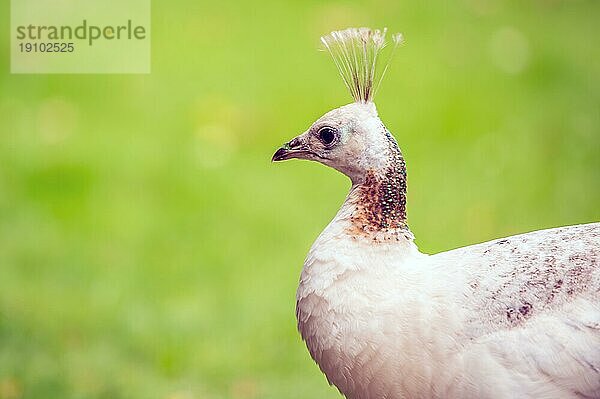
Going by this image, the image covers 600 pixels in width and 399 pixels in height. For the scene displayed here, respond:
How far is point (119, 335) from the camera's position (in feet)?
9.32

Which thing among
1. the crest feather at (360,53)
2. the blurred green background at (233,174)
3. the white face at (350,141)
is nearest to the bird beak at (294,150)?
the white face at (350,141)

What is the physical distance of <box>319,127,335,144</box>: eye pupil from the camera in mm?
1628

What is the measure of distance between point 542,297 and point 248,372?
1.39 metres

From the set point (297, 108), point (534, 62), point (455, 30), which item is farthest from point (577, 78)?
point (297, 108)

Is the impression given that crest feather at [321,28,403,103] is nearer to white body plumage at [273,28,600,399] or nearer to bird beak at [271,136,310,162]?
white body plumage at [273,28,600,399]

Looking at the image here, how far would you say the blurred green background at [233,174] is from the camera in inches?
110

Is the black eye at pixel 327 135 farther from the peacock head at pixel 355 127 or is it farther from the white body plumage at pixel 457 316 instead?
the white body plumage at pixel 457 316

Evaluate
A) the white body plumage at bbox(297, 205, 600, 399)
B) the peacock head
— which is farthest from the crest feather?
the white body plumage at bbox(297, 205, 600, 399)

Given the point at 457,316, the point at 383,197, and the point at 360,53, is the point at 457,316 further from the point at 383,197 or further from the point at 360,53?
the point at 360,53

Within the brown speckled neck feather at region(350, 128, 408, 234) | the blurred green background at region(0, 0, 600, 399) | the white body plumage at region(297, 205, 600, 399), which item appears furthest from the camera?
the blurred green background at region(0, 0, 600, 399)

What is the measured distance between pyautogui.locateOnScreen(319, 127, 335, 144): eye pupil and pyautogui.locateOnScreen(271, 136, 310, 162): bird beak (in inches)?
1.5

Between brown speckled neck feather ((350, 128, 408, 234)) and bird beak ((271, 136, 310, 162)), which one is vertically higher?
bird beak ((271, 136, 310, 162))

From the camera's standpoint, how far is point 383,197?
1.59 meters

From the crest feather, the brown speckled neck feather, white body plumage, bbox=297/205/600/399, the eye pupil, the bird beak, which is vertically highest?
the crest feather
